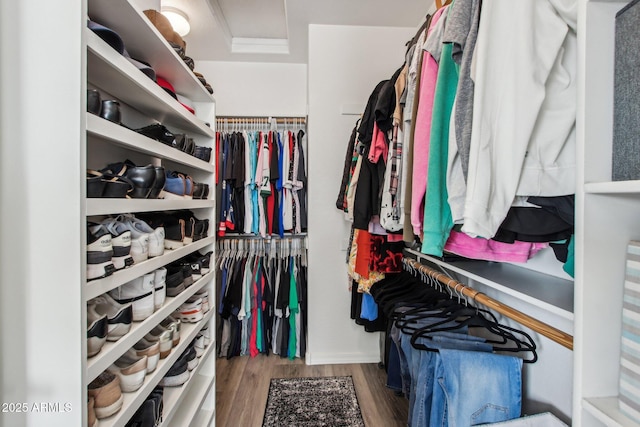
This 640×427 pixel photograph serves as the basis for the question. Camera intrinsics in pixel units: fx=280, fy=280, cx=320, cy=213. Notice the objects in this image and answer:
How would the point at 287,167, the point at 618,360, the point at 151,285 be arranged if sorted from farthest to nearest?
1. the point at 287,167
2. the point at 151,285
3. the point at 618,360

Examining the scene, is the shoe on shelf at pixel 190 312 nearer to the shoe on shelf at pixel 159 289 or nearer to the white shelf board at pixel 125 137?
the shoe on shelf at pixel 159 289

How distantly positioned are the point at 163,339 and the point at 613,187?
1.19 metres

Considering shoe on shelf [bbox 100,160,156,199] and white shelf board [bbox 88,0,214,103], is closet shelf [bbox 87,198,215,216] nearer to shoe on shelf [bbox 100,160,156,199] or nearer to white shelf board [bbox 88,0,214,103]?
shoe on shelf [bbox 100,160,156,199]

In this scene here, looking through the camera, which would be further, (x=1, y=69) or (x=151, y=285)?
(x=151, y=285)

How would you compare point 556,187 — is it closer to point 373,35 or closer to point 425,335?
point 425,335

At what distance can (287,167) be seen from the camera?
7.77 ft

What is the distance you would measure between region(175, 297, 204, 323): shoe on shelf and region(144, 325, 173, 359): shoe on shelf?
0.20 meters

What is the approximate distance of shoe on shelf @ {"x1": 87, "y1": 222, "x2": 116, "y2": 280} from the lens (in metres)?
0.62

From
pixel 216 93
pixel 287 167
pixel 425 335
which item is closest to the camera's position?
pixel 425 335

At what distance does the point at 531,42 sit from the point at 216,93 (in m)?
2.64

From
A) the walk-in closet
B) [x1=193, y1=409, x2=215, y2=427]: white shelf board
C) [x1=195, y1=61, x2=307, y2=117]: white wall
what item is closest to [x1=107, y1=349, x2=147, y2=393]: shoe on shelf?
the walk-in closet

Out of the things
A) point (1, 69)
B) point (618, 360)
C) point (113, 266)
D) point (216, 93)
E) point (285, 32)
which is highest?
point (285, 32)

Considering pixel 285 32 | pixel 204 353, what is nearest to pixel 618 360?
pixel 204 353

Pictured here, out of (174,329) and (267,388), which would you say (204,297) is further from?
(267,388)
